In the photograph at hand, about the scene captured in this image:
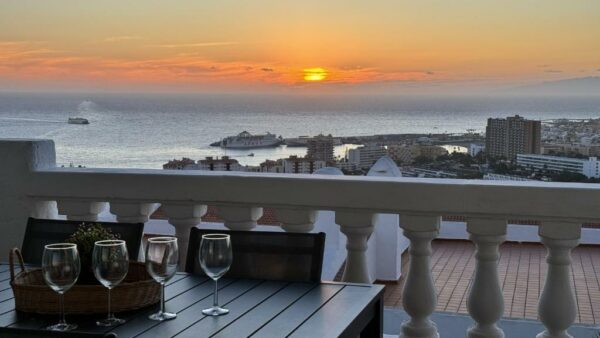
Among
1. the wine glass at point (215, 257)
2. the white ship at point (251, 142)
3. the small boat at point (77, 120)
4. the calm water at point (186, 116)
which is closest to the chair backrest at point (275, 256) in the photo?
the wine glass at point (215, 257)

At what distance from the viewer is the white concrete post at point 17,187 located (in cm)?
278

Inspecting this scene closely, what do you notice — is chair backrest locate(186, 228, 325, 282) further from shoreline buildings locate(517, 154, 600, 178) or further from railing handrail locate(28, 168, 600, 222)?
shoreline buildings locate(517, 154, 600, 178)

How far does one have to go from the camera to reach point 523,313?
906 cm

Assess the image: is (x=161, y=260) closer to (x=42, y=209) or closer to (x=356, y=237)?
(x=356, y=237)

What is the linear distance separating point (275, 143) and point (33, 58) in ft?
25.9

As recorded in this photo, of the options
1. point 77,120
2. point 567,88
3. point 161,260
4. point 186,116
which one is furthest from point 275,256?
point 186,116

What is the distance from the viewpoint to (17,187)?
110 inches

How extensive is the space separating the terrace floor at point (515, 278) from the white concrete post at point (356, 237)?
21.4 ft

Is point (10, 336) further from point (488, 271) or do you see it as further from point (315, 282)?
point (488, 271)

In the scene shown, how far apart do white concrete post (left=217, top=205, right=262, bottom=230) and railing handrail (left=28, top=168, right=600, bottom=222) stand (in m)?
0.03

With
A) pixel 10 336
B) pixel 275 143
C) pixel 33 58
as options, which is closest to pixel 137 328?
pixel 10 336

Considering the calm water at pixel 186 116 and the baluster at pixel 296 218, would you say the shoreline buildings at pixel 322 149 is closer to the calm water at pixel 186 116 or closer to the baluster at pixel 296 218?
the calm water at pixel 186 116

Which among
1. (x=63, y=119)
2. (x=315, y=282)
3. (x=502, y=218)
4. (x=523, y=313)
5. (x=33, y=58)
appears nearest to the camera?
(x=315, y=282)

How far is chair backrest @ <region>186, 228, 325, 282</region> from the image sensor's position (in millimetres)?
1955
